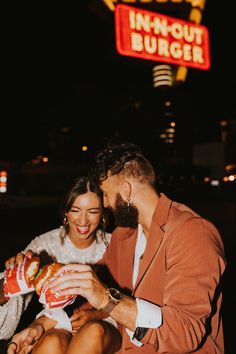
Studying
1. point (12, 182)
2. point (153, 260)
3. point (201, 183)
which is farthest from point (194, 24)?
point (153, 260)

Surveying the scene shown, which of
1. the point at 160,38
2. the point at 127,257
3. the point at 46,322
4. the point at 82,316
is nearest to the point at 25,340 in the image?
the point at 46,322

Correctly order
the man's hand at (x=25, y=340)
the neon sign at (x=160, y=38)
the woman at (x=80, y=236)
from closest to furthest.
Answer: the man's hand at (x=25, y=340) < the woman at (x=80, y=236) < the neon sign at (x=160, y=38)

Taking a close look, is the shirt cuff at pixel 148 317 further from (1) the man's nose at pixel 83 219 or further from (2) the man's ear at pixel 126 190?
(1) the man's nose at pixel 83 219

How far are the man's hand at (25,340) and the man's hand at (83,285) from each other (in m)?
0.79

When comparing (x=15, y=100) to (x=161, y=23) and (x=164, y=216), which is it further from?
(x=164, y=216)

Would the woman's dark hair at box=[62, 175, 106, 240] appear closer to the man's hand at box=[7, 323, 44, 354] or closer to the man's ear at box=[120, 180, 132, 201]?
the man's ear at box=[120, 180, 132, 201]

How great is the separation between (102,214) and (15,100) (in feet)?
78.6

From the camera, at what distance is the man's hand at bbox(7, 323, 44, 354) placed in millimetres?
2265

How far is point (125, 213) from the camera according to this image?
85.1 inches

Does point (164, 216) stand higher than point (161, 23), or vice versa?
point (161, 23)

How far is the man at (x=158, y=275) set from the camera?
162cm

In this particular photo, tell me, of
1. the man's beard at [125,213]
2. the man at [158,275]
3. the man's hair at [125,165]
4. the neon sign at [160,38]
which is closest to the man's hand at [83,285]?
the man at [158,275]

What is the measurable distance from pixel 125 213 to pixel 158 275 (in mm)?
432

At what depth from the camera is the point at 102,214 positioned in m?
3.08
